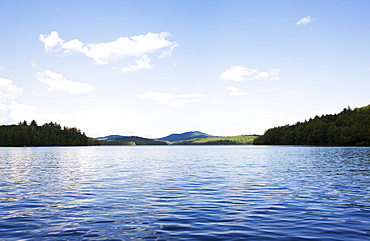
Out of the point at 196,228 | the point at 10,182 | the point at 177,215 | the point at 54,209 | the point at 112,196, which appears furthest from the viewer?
the point at 10,182

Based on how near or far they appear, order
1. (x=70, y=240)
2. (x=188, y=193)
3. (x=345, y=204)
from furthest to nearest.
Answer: (x=188, y=193), (x=345, y=204), (x=70, y=240)

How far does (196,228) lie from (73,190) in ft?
60.0

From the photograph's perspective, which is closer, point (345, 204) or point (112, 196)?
point (345, 204)

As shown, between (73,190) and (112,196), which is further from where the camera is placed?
(73,190)

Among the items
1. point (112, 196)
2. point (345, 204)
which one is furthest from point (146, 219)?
point (345, 204)

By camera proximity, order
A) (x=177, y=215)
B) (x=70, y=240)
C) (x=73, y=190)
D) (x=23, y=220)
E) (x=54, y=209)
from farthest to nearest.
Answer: (x=73, y=190) < (x=54, y=209) < (x=177, y=215) < (x=23, y=220) < (x=70, y=240)

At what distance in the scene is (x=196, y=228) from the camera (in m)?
17.2

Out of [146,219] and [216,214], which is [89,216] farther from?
[216,214]

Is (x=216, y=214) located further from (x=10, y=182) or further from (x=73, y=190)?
(x=10, y=182)

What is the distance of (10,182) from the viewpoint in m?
37.9

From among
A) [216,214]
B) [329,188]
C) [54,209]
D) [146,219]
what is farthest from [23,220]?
[329,188]

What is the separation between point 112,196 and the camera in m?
27.7

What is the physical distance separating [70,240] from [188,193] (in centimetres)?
1558

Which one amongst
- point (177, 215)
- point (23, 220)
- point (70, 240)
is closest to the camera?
point (70, 240)
